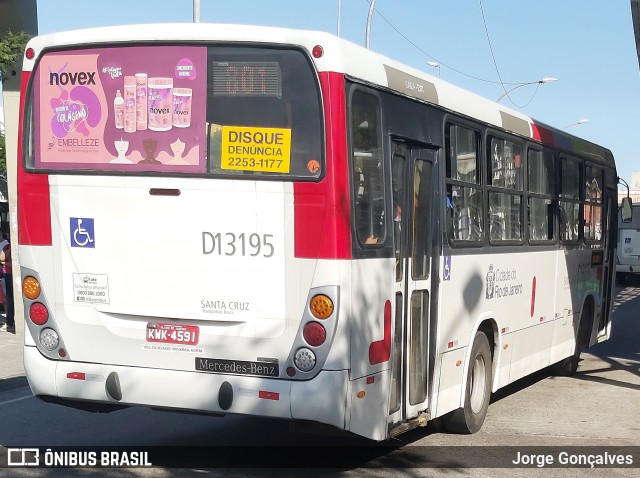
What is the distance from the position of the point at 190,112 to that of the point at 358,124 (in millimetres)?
1200

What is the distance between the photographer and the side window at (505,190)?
995 cm

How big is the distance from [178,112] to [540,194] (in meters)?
5.77

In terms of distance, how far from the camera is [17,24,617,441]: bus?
676cm

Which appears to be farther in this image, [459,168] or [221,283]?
[459,168]

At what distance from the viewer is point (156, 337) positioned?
7.08m

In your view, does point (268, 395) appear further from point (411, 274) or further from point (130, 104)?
point (130, 104)

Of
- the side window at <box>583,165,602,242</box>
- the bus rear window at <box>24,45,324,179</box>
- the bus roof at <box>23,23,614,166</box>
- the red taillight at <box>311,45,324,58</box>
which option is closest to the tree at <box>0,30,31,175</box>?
the bus roof at <box>23,23,614,166</box>

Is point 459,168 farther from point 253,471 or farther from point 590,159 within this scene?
point 590,159

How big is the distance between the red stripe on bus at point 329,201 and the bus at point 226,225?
13 millimetres

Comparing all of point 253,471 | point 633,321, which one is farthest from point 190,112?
point 633,321

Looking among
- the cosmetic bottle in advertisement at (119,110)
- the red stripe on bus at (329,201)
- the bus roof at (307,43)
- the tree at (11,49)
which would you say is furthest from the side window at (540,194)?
the tree at (11,49)

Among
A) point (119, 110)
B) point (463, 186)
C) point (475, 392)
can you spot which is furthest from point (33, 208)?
point (475, 392)

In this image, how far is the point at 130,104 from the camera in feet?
23.6

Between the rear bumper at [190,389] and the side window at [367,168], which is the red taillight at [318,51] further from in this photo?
the rear bumper at [190,389]
